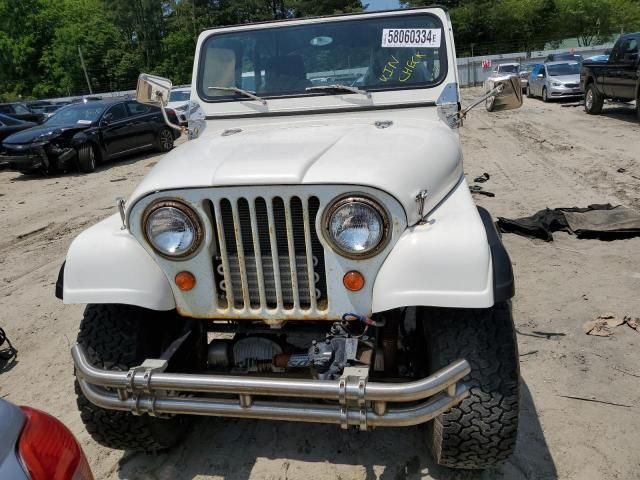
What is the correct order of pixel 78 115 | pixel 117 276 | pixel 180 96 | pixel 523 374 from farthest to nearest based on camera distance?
pixel 180 96, pixel 78 115, pixel 523 374, pixel 117 276

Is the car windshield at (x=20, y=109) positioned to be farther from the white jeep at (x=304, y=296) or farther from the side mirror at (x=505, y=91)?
the side mirror at (x=505, y=91)

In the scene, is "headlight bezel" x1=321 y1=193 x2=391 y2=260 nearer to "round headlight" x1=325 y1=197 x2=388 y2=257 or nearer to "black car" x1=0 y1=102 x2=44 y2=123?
"round headlight" x1=325 y1=197 x2=388 y2=257

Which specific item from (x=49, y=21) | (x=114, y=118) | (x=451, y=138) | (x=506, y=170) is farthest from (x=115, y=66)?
(x=451, y=138)

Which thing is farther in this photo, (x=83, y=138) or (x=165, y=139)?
(x=165, y=139)

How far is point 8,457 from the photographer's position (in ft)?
4.85

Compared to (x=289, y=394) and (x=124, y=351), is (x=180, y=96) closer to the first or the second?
(x=124, y=351)

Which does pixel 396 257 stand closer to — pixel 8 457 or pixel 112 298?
pixel 112 298

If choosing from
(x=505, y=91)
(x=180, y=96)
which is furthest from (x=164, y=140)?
(x=505, y=91)

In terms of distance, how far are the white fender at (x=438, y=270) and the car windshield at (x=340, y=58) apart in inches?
66.1

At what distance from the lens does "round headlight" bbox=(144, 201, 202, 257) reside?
232cm

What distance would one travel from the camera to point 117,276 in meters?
2.42

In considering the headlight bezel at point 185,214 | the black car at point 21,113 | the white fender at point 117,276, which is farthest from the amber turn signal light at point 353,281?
the black car at point 21,113

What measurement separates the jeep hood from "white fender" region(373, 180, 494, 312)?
0.49 feet

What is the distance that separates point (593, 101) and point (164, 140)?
1149 centimetres
